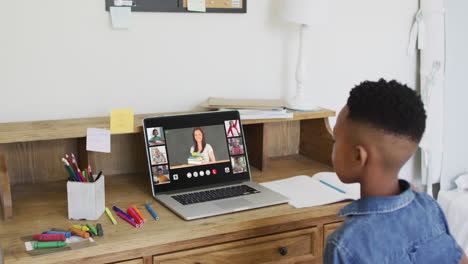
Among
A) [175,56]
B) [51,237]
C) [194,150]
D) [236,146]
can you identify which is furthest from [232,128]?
[51,237]

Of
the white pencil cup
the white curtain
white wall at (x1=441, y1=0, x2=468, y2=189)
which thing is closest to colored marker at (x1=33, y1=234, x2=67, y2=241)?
the white pencil cup

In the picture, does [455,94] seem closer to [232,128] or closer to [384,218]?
[232,128]

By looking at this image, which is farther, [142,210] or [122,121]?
[122,121]

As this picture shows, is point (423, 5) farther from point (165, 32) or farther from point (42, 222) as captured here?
point (42, 222)

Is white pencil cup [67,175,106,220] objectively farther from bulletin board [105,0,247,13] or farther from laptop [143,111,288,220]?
bulletin board [105,0,247,13]

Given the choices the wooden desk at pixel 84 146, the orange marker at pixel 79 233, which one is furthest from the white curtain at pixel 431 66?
the orange marker at pixel 79 233

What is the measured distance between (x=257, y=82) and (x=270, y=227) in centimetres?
77

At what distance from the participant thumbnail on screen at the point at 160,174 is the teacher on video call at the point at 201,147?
0.12 metres

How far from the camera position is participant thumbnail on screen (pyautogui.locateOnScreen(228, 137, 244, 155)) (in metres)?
1.87

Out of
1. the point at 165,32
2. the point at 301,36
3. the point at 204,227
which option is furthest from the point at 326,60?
the point at 204,227

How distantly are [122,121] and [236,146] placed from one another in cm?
40

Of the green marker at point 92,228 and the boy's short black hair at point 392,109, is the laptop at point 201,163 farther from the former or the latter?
the boy's short black hair at point 392,109

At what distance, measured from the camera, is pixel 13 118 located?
183 cm

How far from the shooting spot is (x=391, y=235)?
1170 mm
